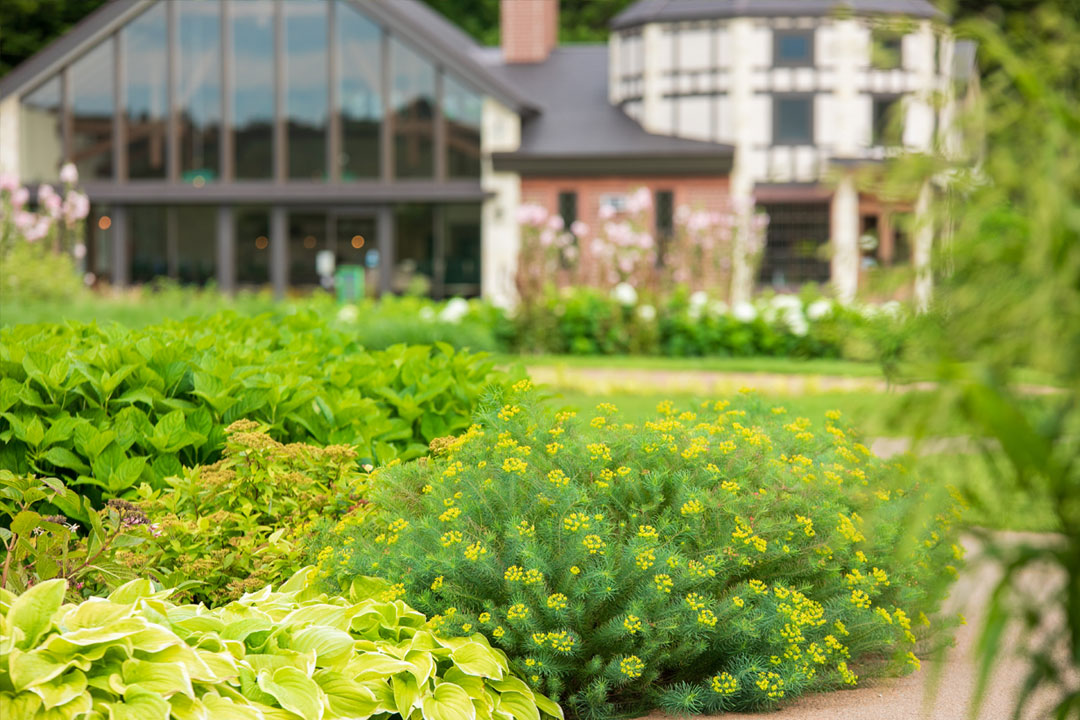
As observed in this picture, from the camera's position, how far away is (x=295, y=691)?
114 inches

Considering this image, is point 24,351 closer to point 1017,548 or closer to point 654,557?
point 654,557

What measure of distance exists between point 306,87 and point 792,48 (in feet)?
37.8

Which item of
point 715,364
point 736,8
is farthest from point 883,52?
point 736,8

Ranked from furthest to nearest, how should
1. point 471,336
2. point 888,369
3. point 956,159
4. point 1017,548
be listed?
point 471,336 → point 888,369 → point 956,159 → point 1017,548

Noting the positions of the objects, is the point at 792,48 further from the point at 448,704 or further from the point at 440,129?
the point at 448,704

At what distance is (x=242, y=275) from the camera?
2802 cm

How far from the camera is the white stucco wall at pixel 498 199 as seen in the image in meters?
27.1

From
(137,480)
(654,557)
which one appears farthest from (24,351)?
(654,557)

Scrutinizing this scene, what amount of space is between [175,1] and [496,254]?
374 inches

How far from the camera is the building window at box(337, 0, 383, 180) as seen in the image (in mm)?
26859

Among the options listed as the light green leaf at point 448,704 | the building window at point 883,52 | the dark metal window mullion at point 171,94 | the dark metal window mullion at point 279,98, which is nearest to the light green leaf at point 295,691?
the light green leaf at point 448,704

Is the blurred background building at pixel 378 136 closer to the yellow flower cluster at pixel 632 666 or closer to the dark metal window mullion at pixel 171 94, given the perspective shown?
the dark metal window mullion at pixel 171 94

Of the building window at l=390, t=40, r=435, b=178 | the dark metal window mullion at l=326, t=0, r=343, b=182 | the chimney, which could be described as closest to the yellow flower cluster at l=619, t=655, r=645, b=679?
the building window at l=390, t=40, r=435, b=178

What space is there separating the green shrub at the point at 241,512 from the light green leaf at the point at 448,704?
3.32ft
